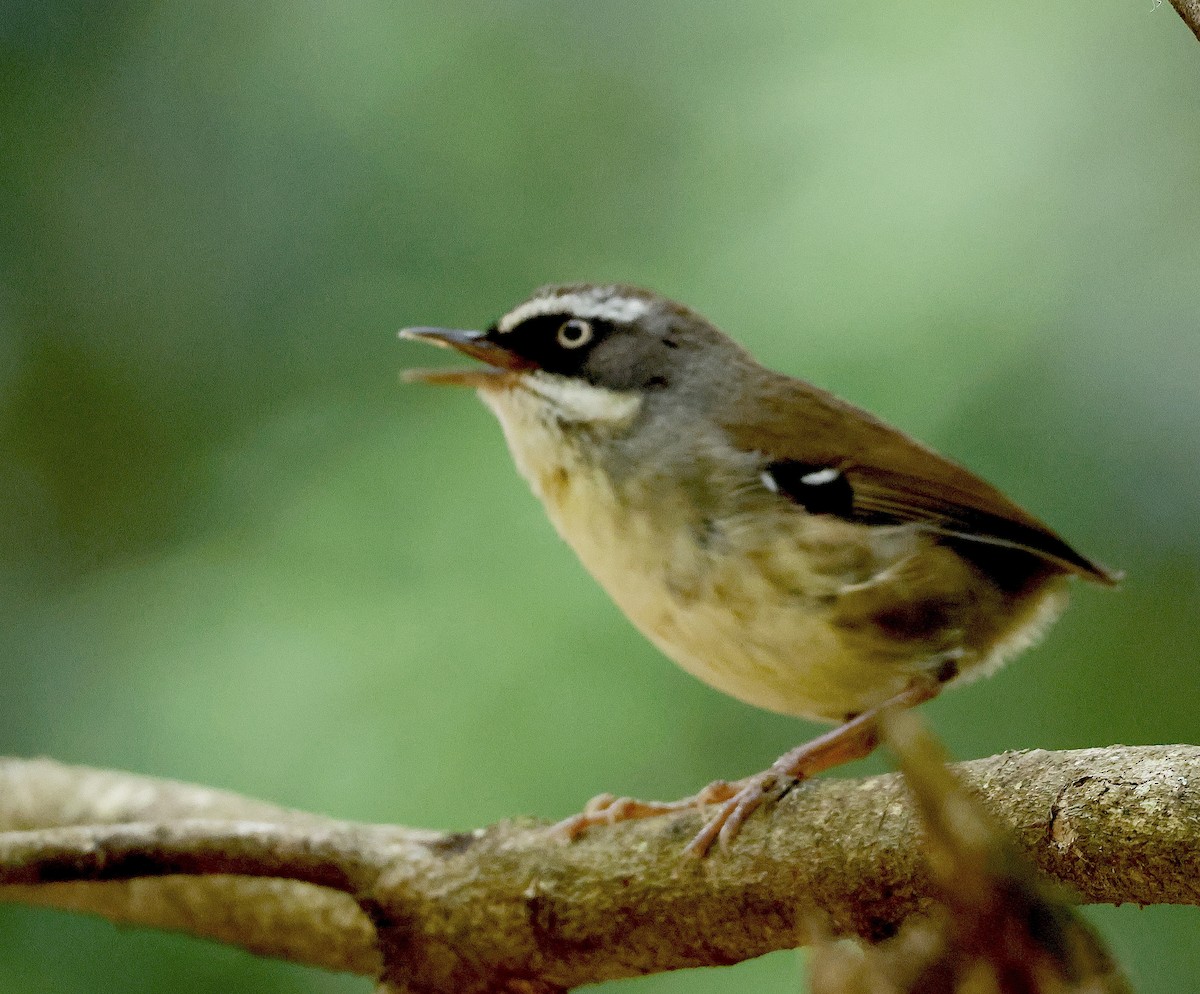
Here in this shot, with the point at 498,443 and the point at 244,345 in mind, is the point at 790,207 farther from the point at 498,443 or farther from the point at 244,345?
the point at 244,345

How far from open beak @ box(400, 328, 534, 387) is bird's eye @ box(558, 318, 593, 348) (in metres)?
0.10

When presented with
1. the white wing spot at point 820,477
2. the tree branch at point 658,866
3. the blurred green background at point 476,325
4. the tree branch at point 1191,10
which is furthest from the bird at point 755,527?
the tree branch at point 1191,10

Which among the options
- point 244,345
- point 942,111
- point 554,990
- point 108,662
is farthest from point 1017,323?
point 108,662

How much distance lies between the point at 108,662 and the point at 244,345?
1223 mm

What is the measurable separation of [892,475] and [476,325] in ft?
6.77

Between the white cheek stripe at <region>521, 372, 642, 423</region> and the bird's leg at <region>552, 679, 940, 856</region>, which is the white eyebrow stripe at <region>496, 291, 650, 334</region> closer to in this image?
the white cheek stripe at <region>521, 372, 642, 423</region>

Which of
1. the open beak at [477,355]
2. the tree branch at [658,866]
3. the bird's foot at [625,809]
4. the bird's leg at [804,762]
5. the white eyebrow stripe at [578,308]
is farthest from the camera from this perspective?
the white eyebrow stripe at [578,308]

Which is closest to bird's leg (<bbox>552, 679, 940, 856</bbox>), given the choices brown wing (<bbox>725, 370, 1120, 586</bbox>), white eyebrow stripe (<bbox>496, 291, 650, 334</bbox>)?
brown wing (<bbox>725, 370, 1120, 586</bbox>)

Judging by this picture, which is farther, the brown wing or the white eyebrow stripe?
the white eyebrow stripe

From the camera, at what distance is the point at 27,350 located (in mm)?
5008

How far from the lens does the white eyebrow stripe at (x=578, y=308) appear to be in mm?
3236

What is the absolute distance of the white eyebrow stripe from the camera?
3.24 meters

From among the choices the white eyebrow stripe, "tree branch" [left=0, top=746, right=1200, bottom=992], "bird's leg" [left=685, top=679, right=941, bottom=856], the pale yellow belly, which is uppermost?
the white eyebrow stripe

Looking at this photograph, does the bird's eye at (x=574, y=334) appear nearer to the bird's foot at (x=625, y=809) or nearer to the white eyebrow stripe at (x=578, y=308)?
the white eyebrow stripe at (x=578, y=308)
